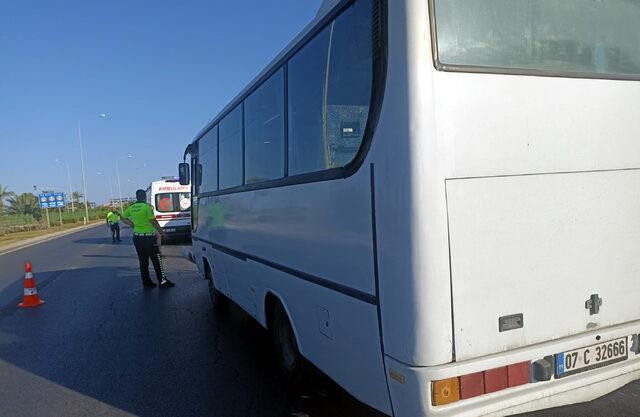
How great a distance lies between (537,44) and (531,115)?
1.45ft

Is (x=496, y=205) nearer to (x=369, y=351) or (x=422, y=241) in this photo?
(x=422, y=241)

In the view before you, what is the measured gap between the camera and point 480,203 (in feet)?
8.38

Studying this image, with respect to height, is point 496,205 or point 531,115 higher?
point 531,115

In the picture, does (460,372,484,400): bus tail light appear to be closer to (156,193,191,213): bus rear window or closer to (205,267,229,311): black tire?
(205,267,229,311): black tire

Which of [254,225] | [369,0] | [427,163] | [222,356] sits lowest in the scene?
[222,356]

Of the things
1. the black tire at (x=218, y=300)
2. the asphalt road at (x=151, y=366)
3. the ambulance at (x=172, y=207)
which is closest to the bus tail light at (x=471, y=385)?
the asphalt road at (x=151, y=366)

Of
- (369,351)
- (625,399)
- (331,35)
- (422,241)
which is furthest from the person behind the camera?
(625,399)

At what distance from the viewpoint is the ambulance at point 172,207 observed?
73.1 ft

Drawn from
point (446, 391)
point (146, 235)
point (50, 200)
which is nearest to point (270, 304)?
point (446, 391)

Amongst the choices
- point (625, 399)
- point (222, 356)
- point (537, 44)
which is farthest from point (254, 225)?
point (625, 399)

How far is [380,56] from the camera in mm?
2686

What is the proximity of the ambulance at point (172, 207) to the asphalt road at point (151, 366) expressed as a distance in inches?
494

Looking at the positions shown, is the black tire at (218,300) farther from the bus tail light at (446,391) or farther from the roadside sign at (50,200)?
the roadside sign at (50,200)

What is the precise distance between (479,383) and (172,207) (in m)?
21.4
